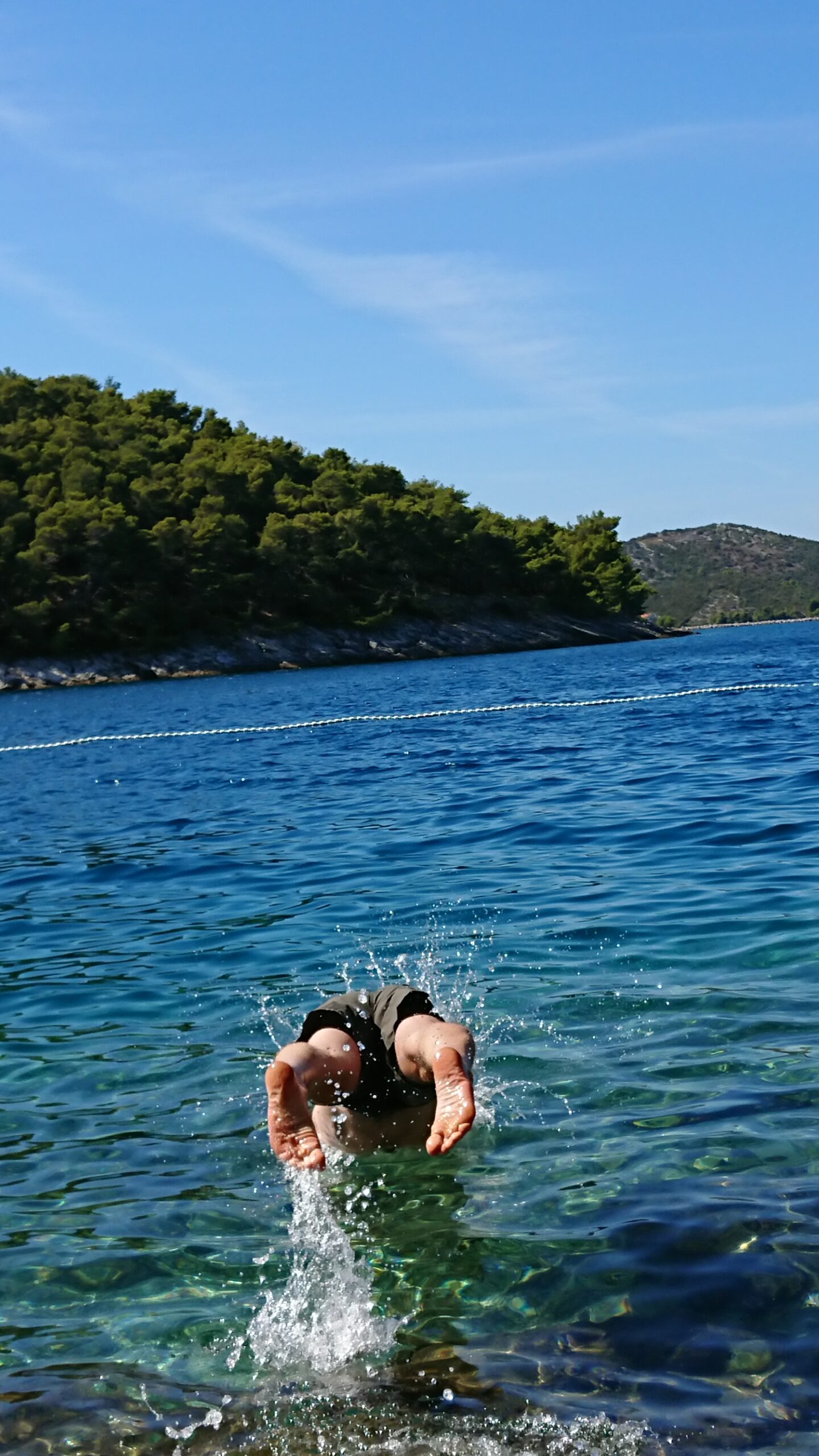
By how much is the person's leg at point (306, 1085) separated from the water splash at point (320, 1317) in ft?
1.62

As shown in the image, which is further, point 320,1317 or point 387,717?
point 387,717

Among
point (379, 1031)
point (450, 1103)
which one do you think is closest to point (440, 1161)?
point (379, 1031)

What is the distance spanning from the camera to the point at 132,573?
8156cm

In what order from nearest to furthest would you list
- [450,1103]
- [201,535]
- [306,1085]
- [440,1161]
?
1. [450,1103]
2. [306,1085]
3. [440,1161]
4. [201,535]

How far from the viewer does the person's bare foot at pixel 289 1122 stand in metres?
4.25

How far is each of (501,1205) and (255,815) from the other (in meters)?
11.3

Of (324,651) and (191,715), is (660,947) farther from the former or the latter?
(324,651)

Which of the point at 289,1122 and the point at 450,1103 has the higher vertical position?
the point at 450,1103

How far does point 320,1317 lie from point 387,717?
2683 cm

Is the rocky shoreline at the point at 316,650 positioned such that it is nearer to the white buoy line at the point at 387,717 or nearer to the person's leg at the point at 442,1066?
the white buoy line at the point at 387,717

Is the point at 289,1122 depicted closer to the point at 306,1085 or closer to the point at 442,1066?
the point at 306,1085

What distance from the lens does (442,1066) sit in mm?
4316

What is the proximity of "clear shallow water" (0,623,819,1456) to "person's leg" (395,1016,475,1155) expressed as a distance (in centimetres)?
64

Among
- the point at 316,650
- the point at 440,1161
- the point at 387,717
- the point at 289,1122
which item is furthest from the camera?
the point at 316,650
